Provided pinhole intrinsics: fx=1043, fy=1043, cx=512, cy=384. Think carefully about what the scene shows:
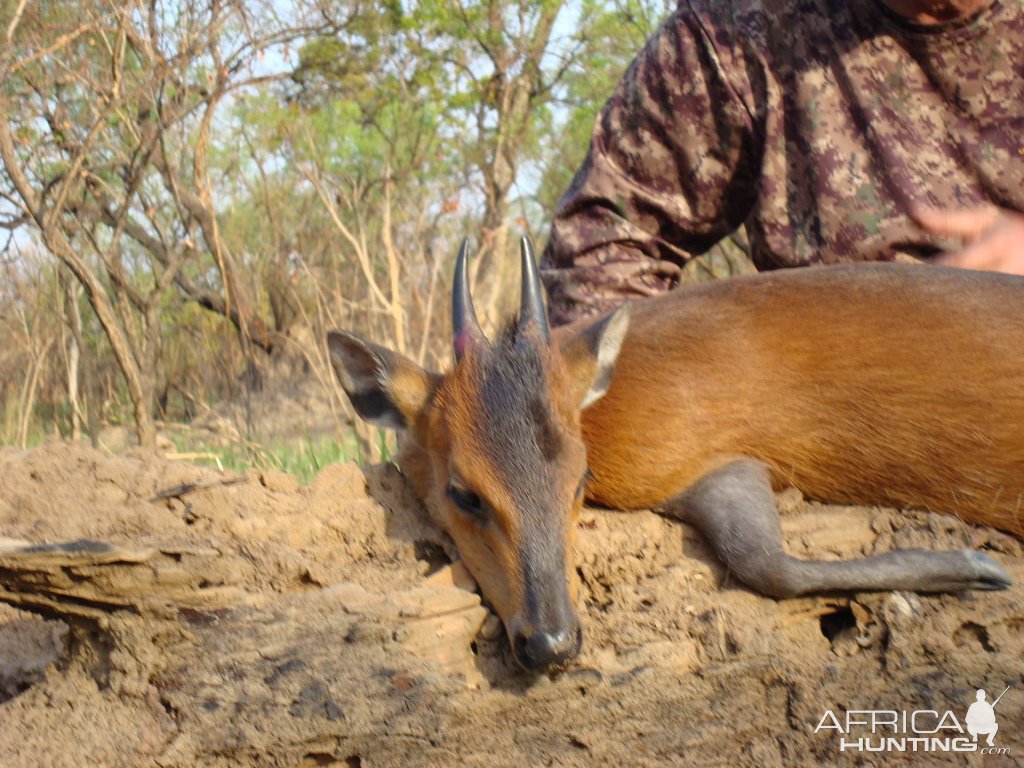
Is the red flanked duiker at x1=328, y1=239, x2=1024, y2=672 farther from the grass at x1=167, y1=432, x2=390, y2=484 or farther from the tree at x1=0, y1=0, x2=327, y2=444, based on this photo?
the tree at x1=0, y1=0, x2=327, y2=444

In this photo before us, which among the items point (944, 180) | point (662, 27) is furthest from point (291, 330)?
point (944, 180)

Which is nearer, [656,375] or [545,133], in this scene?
→ [656,375]

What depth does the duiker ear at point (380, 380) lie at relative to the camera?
3.30 metres

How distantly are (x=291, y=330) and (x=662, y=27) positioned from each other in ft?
25.4

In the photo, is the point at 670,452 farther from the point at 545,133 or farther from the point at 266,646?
the point at 545,133

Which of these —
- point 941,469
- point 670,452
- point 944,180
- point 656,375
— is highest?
point 944,180

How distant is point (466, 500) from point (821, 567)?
3.33 ft

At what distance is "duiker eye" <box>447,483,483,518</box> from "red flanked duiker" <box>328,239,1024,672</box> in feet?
0.05

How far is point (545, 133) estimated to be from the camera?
50.8ft

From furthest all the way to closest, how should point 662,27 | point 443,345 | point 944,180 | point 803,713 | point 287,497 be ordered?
1. point 443,345
2. point 662,27
3. point 944,180
4. point 287,497
5. point 803,713

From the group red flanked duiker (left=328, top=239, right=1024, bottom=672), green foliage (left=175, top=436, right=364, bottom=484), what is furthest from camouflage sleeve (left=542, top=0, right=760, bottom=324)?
green foliage (left=175, top=436, right=364, bottom=484)

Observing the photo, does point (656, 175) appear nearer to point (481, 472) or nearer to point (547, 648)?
point (481, 472)

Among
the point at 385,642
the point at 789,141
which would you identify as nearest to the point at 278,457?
the point at 789,141

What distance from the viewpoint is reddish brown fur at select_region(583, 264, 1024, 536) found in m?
3.33
